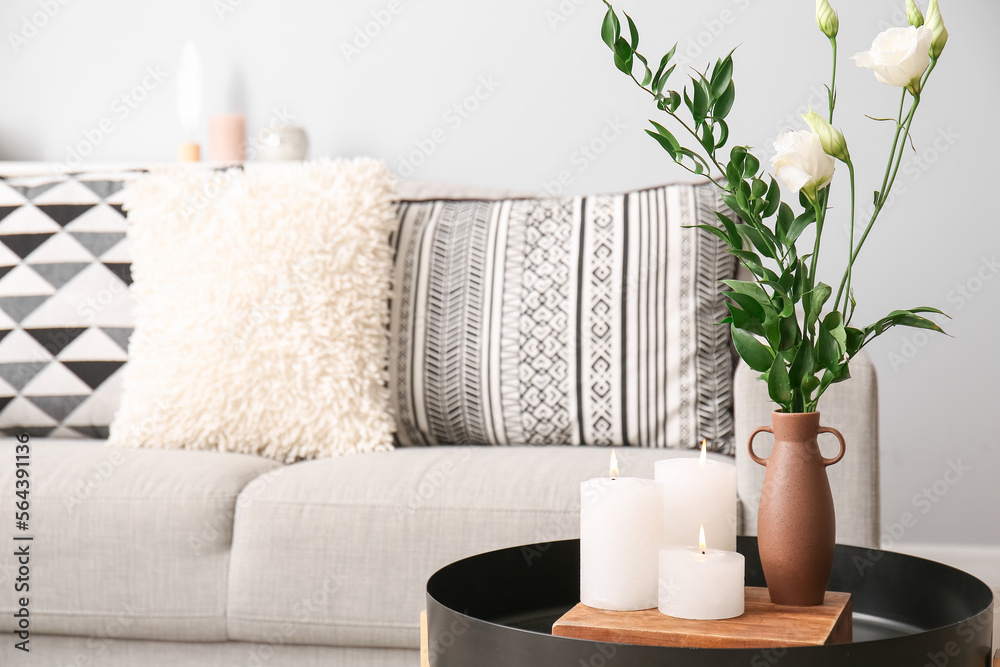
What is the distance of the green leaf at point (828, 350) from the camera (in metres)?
0.70

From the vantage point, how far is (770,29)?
2.20 meters

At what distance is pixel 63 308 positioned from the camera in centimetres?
167

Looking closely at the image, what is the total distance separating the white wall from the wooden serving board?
5.45ft

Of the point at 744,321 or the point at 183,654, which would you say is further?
the point at 183,654

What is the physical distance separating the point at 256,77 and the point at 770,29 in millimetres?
1354

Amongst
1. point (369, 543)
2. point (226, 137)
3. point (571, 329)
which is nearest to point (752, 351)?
point (369, 543)

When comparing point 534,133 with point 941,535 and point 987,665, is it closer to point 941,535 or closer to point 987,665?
point 941,535

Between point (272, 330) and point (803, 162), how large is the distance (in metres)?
1.03

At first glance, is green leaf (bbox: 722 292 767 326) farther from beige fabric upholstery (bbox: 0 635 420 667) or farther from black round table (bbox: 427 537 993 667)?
beige fabric upholstery (bbox: 0 635 420 667)

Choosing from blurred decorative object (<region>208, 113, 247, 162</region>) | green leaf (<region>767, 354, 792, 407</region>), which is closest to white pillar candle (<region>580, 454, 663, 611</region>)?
green leaf (<region>767, 354, 792, 407</region>)

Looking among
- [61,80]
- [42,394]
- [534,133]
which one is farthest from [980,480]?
[61,80]

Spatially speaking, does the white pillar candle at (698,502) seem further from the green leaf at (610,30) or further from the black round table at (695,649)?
the green leaf at (610,30)

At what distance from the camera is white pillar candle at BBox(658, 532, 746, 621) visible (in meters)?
0.66

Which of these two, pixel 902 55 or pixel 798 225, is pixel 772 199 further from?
pixel 902 55
